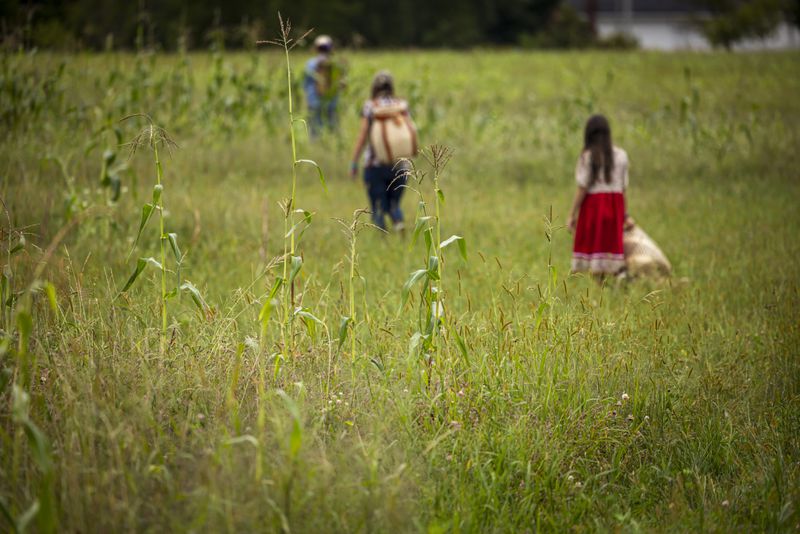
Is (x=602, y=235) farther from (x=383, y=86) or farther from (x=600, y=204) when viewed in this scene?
(x=383, y=86)

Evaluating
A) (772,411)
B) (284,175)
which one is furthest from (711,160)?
(772,411)

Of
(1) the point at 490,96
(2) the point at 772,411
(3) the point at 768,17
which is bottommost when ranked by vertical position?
(2) the point at 772,411

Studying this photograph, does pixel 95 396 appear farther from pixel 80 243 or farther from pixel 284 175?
pixel 284 175

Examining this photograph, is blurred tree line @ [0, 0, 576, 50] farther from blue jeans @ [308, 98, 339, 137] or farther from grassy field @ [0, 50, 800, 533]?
grassy field @ [0, 50, 800, 533]

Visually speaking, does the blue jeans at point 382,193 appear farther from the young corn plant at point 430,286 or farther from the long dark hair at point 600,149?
the young corn plant at point 430,286

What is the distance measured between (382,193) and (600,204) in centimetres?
241

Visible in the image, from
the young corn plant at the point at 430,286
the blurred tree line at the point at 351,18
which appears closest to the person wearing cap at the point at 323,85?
the young corn plant at the point at 430,286

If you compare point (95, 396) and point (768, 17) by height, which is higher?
point (768, 17)

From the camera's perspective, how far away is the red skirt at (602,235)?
7.25 meters

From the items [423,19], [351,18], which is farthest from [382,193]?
[423,19]

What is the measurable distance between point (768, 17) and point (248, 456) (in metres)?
44.1

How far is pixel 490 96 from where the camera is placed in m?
21.8

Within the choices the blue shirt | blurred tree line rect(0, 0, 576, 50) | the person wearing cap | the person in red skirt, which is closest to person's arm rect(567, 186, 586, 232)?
the person in red skirt

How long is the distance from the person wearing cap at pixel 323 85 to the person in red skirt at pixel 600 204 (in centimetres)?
568
